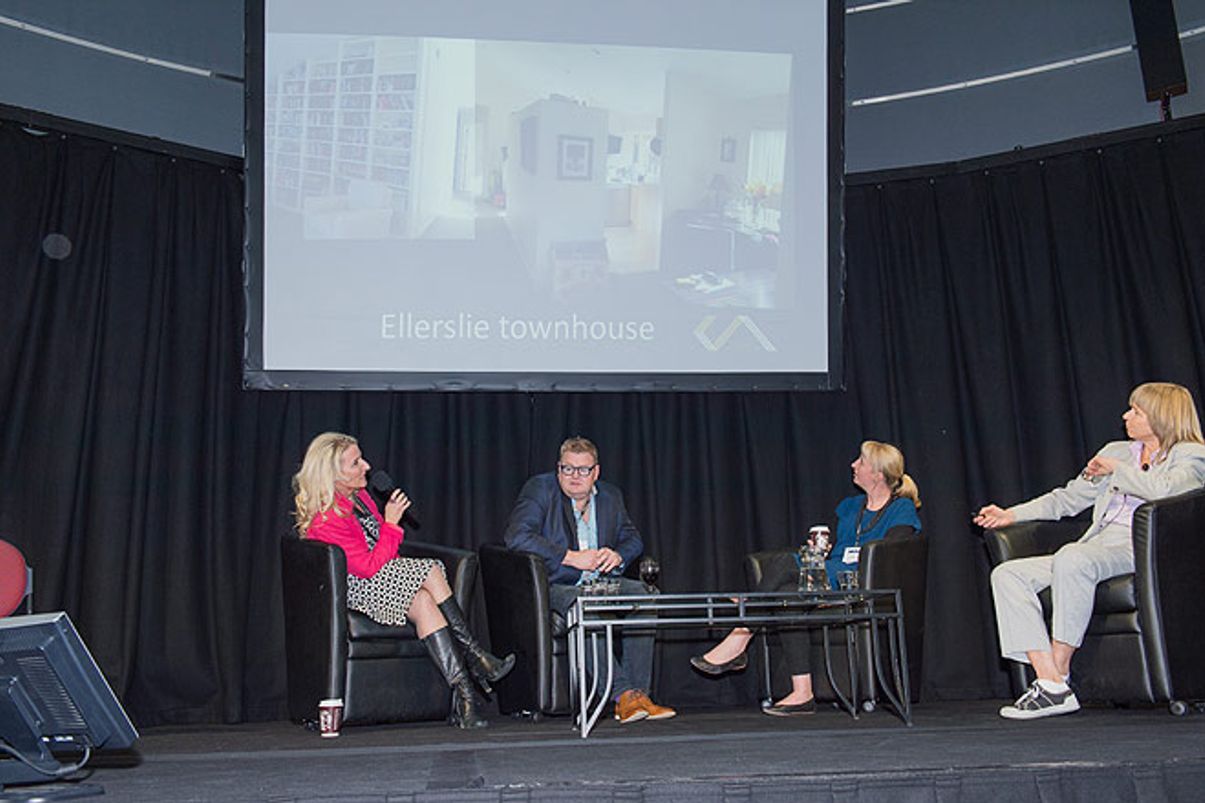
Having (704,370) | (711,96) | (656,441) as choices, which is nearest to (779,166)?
(711,96)

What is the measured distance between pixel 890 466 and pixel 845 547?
376 millimetres

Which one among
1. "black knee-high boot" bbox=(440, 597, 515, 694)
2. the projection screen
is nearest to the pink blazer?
"black knee-high boot" bbox=(440, 597, 515, 694)

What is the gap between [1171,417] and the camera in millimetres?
4348

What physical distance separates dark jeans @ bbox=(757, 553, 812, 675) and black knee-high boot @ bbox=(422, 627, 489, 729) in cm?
115

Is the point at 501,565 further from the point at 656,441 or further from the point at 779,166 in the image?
the point at 779,166

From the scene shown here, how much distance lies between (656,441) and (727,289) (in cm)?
84

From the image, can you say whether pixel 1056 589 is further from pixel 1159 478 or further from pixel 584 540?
pixel 584 540

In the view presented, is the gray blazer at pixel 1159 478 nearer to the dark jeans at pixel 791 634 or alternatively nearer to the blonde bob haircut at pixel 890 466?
the blonde bob haircut at pixel 890 466

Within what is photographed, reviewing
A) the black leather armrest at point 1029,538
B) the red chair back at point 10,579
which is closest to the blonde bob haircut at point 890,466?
the black leather armrest at point 1029,538

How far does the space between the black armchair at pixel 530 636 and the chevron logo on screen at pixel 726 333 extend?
119 centimetres

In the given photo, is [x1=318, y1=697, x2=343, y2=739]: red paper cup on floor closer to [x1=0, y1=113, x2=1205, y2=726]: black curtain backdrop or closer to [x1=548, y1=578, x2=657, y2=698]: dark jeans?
[x1=548, y1=578, x2=657, y2=698]: dark jeans

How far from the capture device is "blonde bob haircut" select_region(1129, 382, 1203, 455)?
4.34 meters

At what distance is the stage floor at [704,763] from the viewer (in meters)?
2.54

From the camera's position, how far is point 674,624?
3.80m
